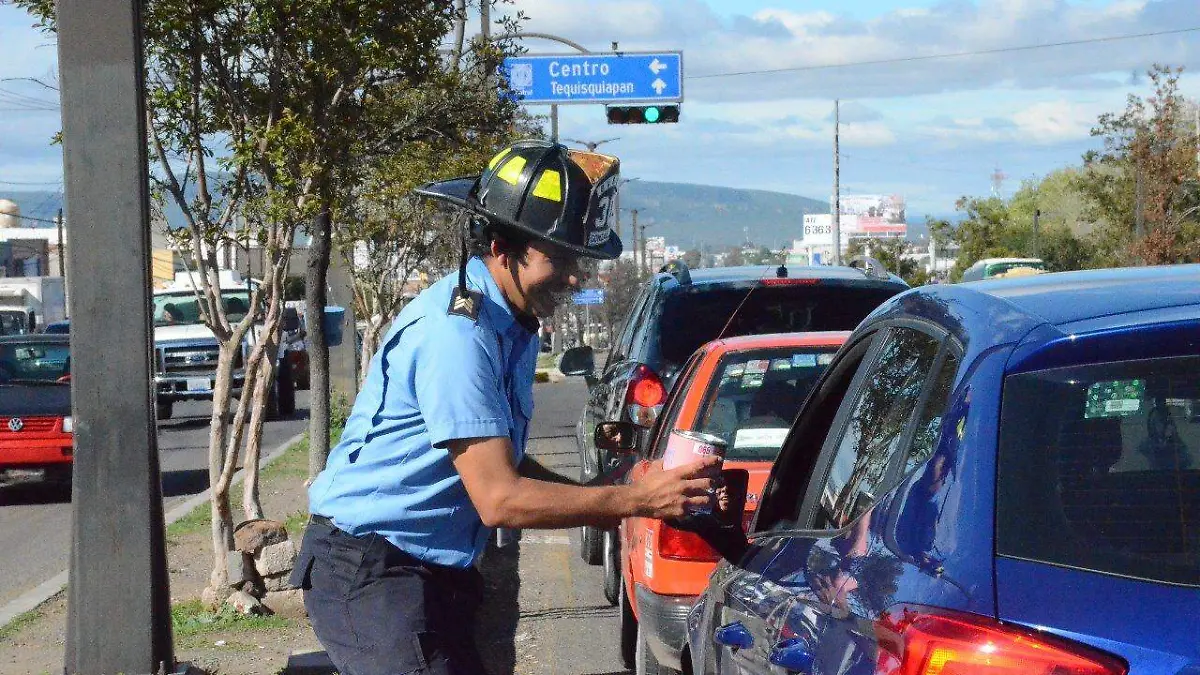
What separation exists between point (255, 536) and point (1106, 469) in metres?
6.46

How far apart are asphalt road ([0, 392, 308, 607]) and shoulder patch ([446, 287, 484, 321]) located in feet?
14.6

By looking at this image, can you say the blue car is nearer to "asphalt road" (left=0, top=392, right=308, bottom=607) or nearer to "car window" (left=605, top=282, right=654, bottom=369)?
"asphalt road" (left=0, top=392, right=308, bottom=607)

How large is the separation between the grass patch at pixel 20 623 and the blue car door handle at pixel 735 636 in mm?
6177

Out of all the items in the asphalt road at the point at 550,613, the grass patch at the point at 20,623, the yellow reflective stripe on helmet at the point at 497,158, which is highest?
the yellow reflective stripe on helmet at the point at 497,158

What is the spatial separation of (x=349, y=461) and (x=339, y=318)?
22263 mm

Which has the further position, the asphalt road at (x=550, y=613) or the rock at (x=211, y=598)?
the rock at (x=211, y=598)

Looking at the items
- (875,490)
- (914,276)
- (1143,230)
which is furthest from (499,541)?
(914,276)

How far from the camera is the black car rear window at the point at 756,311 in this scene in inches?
338

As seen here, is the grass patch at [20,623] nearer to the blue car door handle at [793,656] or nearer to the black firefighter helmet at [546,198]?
the black firefighter helmet at [546,198]

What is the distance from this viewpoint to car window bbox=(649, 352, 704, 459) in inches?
257

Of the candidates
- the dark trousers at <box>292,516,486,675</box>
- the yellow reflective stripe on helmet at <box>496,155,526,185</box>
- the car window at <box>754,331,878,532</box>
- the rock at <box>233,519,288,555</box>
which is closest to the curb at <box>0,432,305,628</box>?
the rock at <box>233,519,288,555</box>

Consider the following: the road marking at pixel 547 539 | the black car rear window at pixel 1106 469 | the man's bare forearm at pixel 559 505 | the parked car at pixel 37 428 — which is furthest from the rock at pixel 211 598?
the black car rear window at pixel 1106 469

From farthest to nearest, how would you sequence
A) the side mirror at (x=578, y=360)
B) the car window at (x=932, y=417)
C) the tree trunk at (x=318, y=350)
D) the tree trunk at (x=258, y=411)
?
1. the tree trunk at (x=318, y=350)
2. the side mirror at (x=578, y=360)
3. the tree trunk at (x=258, y=411)
4. the car window at (x=932, y=417)

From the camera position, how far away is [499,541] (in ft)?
11.8
